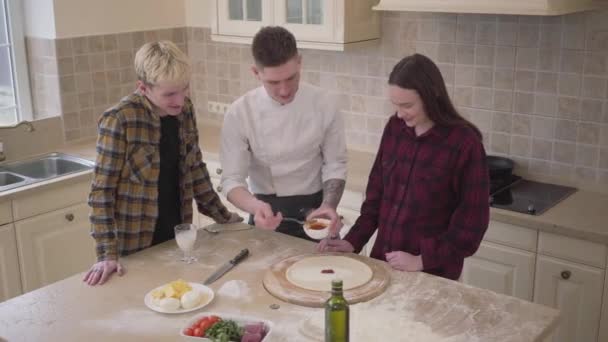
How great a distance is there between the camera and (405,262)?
1.97 meters

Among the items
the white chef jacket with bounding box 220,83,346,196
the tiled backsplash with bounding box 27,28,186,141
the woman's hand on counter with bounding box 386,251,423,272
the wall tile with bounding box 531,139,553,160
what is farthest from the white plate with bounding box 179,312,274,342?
the tiled backsplash with bounding box 27,28,186,141

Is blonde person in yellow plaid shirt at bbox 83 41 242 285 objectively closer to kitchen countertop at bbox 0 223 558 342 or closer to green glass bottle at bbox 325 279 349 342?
kitchen countertop at bbox 0 223 558 342

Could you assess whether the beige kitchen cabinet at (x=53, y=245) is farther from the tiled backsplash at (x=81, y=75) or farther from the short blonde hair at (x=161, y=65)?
the short blonde hair at (x=161, y=65)

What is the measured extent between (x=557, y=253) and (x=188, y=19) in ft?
8.35

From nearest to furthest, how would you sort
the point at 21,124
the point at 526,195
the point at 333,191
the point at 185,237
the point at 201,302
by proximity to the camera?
the point at 201,302, the point at 185,237, the point at 333,191, the point at 526,195, the point at 21,124

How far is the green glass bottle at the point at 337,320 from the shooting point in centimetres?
147

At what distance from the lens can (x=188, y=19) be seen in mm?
4129

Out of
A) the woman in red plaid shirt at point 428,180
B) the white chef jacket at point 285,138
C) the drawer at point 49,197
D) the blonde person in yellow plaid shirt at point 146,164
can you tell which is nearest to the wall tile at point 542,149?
the white chef jacket at point 285,138

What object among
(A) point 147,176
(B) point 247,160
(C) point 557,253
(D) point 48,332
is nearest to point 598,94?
(C) point 557,253

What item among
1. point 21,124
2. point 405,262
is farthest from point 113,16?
point 405,262

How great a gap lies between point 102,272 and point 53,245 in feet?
4.78

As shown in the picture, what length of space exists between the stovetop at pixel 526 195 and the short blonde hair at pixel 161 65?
4.64 feet

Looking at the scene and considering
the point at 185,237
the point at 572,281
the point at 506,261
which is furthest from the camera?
the point at 506,261

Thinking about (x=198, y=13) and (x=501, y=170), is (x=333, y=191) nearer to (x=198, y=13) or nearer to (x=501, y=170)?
(x=501, y=170)
